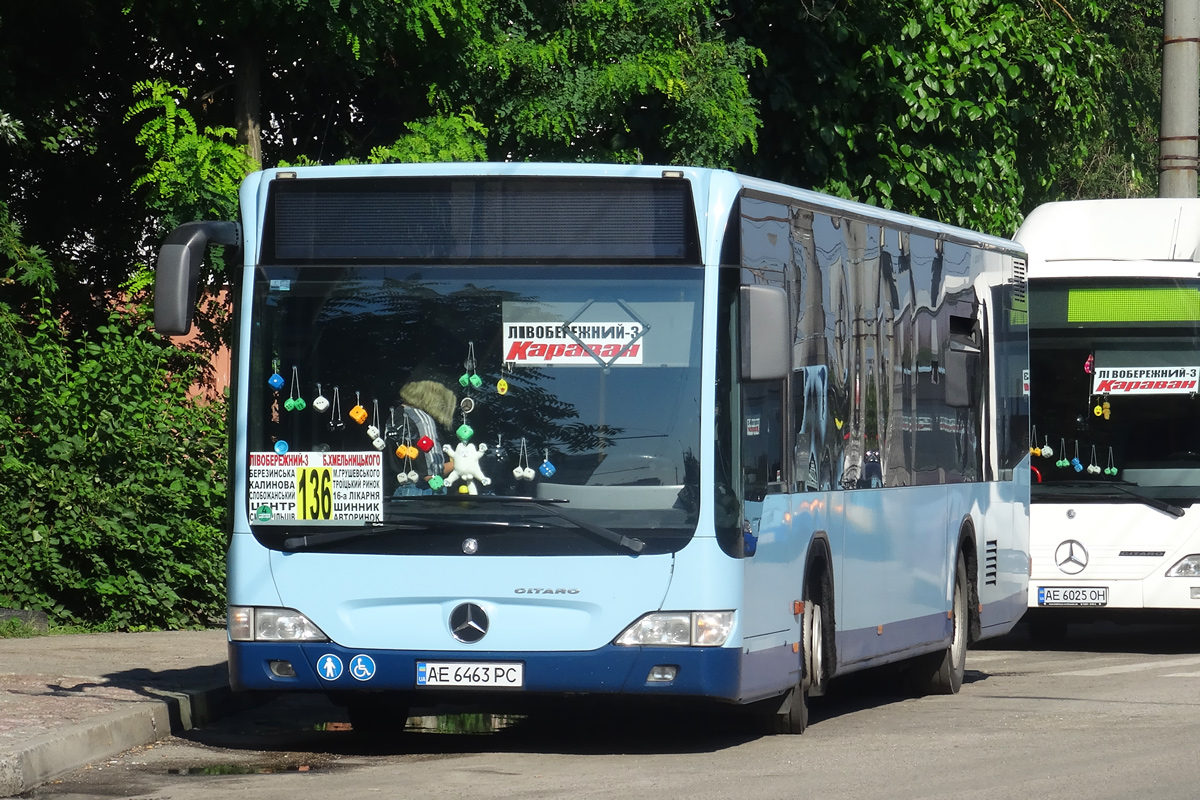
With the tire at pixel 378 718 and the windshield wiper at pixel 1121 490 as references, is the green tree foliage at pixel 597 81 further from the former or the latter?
the tire at pixel 378 718

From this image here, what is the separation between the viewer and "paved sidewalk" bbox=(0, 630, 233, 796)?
934 cm

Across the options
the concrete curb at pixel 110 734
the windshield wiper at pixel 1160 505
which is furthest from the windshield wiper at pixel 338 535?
the windshield wiper at pixel 1160 505

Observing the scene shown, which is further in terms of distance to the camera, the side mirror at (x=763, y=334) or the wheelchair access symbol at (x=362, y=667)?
the wheelchair access symbol at (x=362, y=667)

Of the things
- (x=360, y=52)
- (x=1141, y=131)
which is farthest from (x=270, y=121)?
(x=1141, y=131)

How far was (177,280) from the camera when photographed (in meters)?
9.45

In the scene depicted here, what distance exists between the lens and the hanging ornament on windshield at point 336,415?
9648mm

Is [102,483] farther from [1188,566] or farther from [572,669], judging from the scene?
[1188,566]

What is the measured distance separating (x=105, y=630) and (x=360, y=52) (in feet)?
15.5

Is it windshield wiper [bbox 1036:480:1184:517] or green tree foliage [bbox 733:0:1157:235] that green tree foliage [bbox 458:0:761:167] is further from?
windshield wiper [bbox 1036:480:1184:517]

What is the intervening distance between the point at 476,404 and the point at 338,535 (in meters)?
0.87

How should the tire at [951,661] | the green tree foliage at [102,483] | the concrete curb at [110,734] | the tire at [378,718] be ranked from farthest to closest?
the green tree foliage at [102,483] < the tire at [951,661] < the tire at [378,718] < the concrete curb at [110,734]

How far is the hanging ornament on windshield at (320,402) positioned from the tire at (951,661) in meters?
5.37

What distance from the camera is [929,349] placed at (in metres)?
13.0

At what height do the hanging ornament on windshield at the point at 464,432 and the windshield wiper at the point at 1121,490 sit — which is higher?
the hanging ornament on windshield at the point at 464,432
